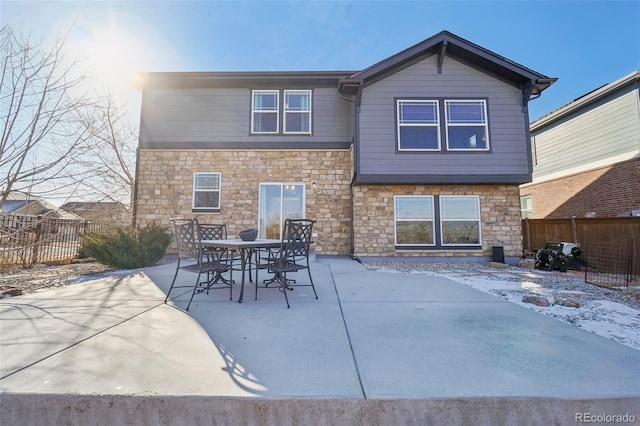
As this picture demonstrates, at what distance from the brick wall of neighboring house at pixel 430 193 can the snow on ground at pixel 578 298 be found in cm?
164

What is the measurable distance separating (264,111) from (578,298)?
850cm

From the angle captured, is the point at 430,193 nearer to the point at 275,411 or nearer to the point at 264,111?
the point at 264,111

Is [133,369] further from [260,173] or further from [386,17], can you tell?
[386,17]

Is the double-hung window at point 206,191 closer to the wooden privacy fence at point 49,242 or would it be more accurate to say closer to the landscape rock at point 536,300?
the wooden privacy fence at point 49,242

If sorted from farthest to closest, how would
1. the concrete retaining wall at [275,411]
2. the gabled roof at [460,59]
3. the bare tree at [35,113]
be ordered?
the gabled roof at [460,59] → the bare tree at [35,113] → the concrete retaining wall at [275,411]

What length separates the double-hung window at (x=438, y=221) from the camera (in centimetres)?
812

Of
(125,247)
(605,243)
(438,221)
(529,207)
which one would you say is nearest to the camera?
(125,247)

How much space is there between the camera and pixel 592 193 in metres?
10.2

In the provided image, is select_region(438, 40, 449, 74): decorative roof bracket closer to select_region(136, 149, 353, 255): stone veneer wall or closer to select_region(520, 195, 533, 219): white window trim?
select_region(136, 149, 353, 255): stone veneer wall

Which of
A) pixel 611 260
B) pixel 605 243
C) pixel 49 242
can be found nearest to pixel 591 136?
pixel 605 243

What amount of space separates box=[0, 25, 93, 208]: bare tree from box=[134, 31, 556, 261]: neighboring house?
16.3 feet

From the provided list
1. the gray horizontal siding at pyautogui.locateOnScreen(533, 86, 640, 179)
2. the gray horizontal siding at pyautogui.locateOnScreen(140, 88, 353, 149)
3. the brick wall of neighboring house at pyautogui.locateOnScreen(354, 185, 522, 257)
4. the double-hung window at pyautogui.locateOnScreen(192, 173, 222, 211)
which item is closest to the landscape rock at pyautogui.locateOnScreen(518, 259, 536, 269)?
the brick wall of neighboring house at pyautogui.locateOnScreen(354, 185, 522, 257)

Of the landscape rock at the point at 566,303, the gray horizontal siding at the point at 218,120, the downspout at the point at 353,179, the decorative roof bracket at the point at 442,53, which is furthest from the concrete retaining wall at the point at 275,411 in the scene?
the decorative roof bracket at the point at 442,53

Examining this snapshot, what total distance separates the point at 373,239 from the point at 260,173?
388cm
